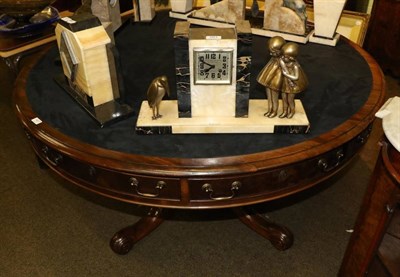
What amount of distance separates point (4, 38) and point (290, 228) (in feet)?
5.48

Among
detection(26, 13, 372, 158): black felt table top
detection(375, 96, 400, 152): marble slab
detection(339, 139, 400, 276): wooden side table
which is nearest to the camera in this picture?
detection(375, 96, 400, 152): marble slab

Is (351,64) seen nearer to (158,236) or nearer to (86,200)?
(158,236)

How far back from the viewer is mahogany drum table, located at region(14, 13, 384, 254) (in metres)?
0.96

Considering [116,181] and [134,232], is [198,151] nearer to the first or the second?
[116,181]

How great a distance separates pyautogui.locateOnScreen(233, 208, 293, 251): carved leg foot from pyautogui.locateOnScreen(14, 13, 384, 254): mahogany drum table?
514 mm

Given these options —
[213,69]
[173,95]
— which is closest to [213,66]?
[213,69]

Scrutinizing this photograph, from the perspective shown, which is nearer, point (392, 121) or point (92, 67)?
point (392, 121)

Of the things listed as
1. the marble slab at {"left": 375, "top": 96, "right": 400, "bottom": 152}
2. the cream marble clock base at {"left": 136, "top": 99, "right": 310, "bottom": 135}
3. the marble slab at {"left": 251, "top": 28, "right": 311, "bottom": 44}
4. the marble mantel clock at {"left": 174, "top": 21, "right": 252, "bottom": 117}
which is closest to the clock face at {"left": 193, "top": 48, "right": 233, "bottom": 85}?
the marble mantel clock at {"left": 174, "top": 21, "right": 252, "bottom": 117}

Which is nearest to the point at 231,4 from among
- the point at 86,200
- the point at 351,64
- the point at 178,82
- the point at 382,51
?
the point at 351,64

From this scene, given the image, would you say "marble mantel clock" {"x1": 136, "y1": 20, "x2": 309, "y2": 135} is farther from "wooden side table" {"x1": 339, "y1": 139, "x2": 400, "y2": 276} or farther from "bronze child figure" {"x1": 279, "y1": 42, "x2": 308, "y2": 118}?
"wooden side table" {"x1": 339, "y1": 139, "x2": 400, "y2": 276}

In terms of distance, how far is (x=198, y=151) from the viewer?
984mm

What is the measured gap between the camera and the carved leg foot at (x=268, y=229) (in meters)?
1.51

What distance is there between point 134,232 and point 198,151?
706 millimetres

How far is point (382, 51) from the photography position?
2.69 m
